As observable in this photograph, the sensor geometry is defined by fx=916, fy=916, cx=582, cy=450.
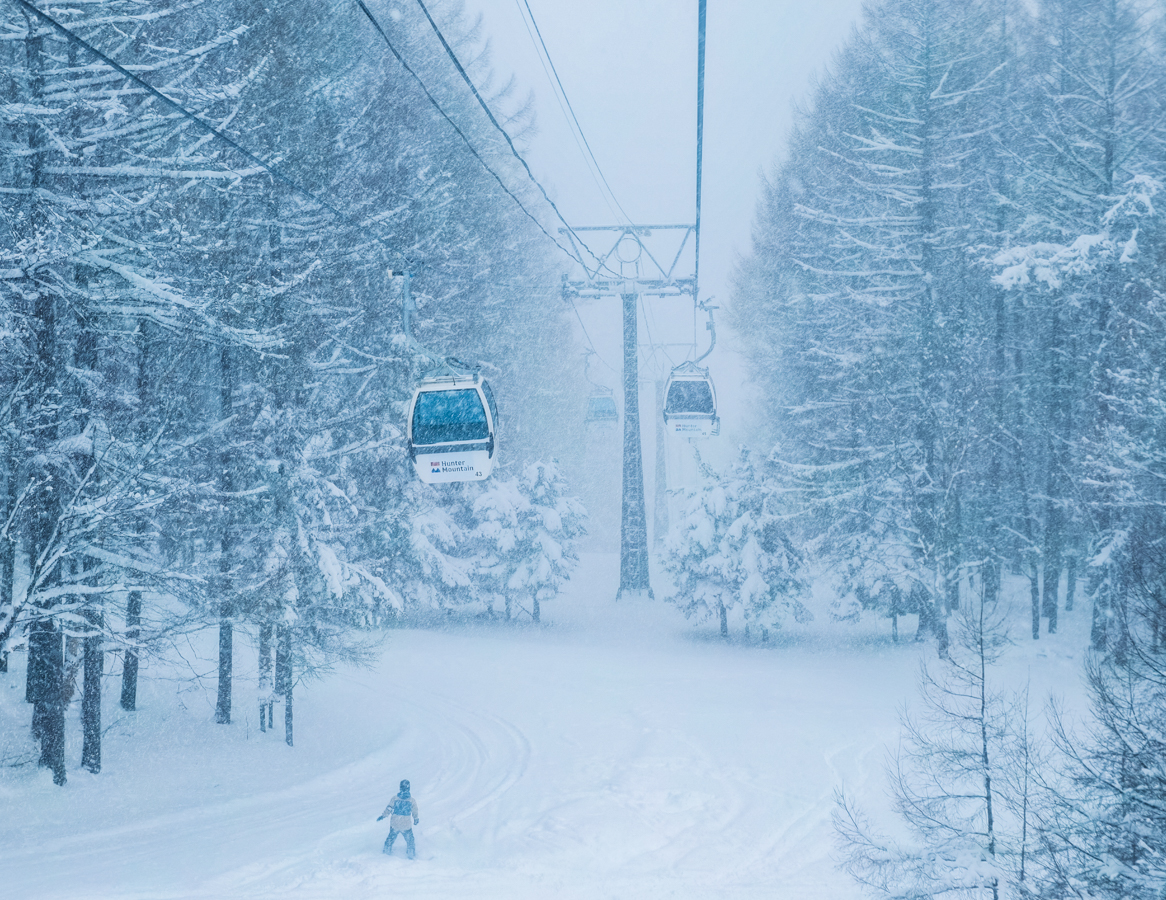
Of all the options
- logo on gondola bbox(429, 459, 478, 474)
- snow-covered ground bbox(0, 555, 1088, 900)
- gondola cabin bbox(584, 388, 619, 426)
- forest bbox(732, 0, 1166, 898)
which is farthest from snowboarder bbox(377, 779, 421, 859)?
gondola cabin bbox(584, 388, 619, 426)

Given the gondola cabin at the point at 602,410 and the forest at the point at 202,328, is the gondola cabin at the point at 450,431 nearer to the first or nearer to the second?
the forest at the point at 202,328

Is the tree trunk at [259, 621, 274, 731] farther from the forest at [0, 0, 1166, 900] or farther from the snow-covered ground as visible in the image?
the snow-covered ground

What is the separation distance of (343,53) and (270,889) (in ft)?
54.0

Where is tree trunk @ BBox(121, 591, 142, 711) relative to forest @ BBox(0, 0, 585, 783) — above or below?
below

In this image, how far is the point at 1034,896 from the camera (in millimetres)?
8961

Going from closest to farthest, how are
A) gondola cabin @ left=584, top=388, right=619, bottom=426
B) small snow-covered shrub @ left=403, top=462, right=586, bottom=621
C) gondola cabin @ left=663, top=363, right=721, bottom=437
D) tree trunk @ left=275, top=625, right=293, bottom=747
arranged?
tree trunk @ left=275, top=625, right=293, bottom=747 < gondola cabin @ left=663, top=363, right=721, bottom=437 < small snow-covered shrub @ left=403, top=462, right=586, bottom=621 < gondola cabin @ left=584, top=388, right=619, bottom=426

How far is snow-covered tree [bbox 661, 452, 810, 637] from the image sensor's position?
27672mm

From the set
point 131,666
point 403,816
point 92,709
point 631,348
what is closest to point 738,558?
point 631,348

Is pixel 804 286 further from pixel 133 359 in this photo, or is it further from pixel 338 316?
pixel 133 359

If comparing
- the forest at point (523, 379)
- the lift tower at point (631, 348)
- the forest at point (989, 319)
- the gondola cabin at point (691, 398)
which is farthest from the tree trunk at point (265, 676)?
the lift tower at point (631, 348)

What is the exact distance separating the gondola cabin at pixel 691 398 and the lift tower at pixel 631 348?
7458 mm

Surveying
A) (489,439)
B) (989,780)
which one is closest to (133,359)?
(489,439)

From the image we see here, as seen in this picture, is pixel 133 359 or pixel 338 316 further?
pixel 338 316

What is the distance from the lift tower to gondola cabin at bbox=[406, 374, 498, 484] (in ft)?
59.8
